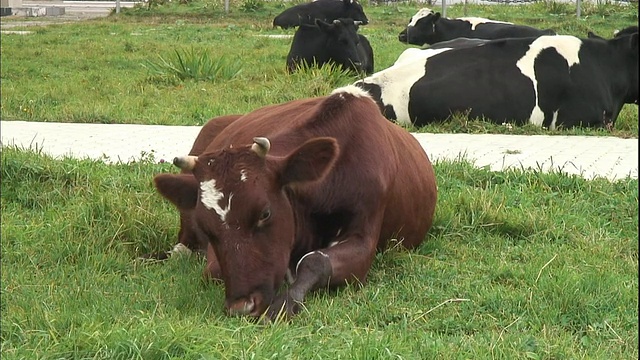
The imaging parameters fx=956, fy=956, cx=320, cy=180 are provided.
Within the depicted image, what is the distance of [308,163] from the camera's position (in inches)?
187

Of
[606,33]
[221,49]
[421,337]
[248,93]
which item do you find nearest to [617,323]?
[421,337]

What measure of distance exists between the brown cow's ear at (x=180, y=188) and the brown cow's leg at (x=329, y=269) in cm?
64

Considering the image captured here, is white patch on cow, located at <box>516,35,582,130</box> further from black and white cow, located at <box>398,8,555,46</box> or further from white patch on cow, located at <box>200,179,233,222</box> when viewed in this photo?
white patch on cow, located at <box>200,179,233,222</box>

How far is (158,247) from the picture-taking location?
6.00 meters

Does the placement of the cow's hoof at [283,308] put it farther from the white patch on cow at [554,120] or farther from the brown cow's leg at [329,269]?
the white patch on cow at [554,120]

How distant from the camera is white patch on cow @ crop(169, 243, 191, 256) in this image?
574 centimetres

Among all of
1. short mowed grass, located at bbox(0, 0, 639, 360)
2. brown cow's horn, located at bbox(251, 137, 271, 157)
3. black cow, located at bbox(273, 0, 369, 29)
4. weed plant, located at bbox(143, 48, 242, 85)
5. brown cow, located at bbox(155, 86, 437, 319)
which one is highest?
brown cow's horn, located at bbox(251, 137, 271, 157)

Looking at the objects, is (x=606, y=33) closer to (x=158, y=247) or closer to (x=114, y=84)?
(x=114, y=84)

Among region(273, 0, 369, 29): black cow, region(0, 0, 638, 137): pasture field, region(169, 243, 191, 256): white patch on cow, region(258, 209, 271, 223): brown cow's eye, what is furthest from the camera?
region(273, 0, 369, 29): black cow

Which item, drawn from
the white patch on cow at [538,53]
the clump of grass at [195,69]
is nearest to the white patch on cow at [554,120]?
the white patch on cow at [538,53]

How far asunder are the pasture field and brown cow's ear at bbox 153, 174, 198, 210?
223 centimetres

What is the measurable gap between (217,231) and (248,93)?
26.1 ft

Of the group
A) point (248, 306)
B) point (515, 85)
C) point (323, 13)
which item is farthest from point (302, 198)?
point (323, 13)

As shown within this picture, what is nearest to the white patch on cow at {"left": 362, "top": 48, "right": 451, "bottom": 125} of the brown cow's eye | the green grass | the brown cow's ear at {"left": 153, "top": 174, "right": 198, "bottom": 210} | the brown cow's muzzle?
the green grass
